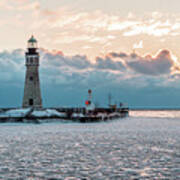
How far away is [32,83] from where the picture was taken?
76688 millimetres

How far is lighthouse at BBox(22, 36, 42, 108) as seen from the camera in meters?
76.3

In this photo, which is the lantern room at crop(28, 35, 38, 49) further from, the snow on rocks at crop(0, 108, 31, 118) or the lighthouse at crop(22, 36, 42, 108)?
the snow on rocks at crop(0, 108, 31, 118)

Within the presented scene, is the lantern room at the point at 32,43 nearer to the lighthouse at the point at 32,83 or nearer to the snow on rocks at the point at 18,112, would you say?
the lighthouse at the point at 32,83

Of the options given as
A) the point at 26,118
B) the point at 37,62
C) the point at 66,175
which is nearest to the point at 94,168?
the point at 66,175

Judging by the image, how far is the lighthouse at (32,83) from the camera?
76.3 m

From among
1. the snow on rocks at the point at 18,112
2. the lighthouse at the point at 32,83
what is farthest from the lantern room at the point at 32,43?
the snow on rocks at the point at 18,112

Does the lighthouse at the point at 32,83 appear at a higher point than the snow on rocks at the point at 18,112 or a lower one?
higher

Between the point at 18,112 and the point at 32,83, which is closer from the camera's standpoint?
the point at 18,112

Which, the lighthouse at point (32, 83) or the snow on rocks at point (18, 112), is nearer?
the snow on rocks at point (18, 112)

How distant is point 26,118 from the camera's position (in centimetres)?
7450

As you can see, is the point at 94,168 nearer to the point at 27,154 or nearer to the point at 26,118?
the point at 27,154

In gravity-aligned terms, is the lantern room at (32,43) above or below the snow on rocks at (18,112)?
above

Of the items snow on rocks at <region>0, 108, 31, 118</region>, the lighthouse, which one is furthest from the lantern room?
snow on rocks at <region>0, 108, 31, 118</region>

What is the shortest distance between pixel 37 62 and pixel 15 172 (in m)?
60.0
